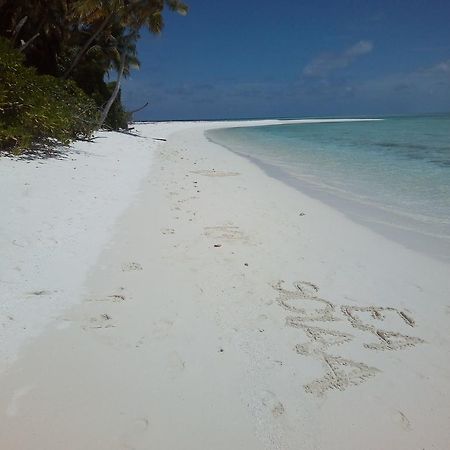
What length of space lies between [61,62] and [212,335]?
21.9 metres

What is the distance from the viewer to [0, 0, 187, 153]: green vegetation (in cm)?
769

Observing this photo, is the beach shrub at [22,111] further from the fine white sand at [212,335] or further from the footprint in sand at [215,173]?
the footprint in sand at [215,173]

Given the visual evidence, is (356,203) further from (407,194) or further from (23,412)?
(23,412)

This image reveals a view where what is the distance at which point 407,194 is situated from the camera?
815 cm

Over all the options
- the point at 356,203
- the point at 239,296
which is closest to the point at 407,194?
the point at 356,203

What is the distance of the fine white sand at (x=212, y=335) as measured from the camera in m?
1.94

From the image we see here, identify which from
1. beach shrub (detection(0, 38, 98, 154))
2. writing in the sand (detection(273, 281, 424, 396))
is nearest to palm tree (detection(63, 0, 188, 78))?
beach shrub (detection(0, 38, 98, 154))

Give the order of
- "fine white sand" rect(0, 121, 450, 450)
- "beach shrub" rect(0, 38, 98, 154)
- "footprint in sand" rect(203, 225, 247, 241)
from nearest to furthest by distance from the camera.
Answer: "fine white sand" rect(0, 121, 450, 450) → "footprint in sand" rect(203, 225, 247, 241) → "beach shrub" rect(0, 38, 98, 154)

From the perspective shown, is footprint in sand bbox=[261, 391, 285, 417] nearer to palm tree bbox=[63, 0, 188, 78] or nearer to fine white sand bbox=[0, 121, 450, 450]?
fine white sand bbox=[0, 121, 450, 450]

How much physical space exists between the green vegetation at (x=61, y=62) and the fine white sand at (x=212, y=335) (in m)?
3.40

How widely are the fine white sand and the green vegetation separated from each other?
3.40m

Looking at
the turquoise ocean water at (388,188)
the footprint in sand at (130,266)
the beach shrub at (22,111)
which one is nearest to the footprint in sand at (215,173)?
the turquoise ocean water at (388,188)

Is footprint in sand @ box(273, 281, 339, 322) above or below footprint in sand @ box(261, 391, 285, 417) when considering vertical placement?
above

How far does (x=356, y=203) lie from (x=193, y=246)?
4.25 meters
